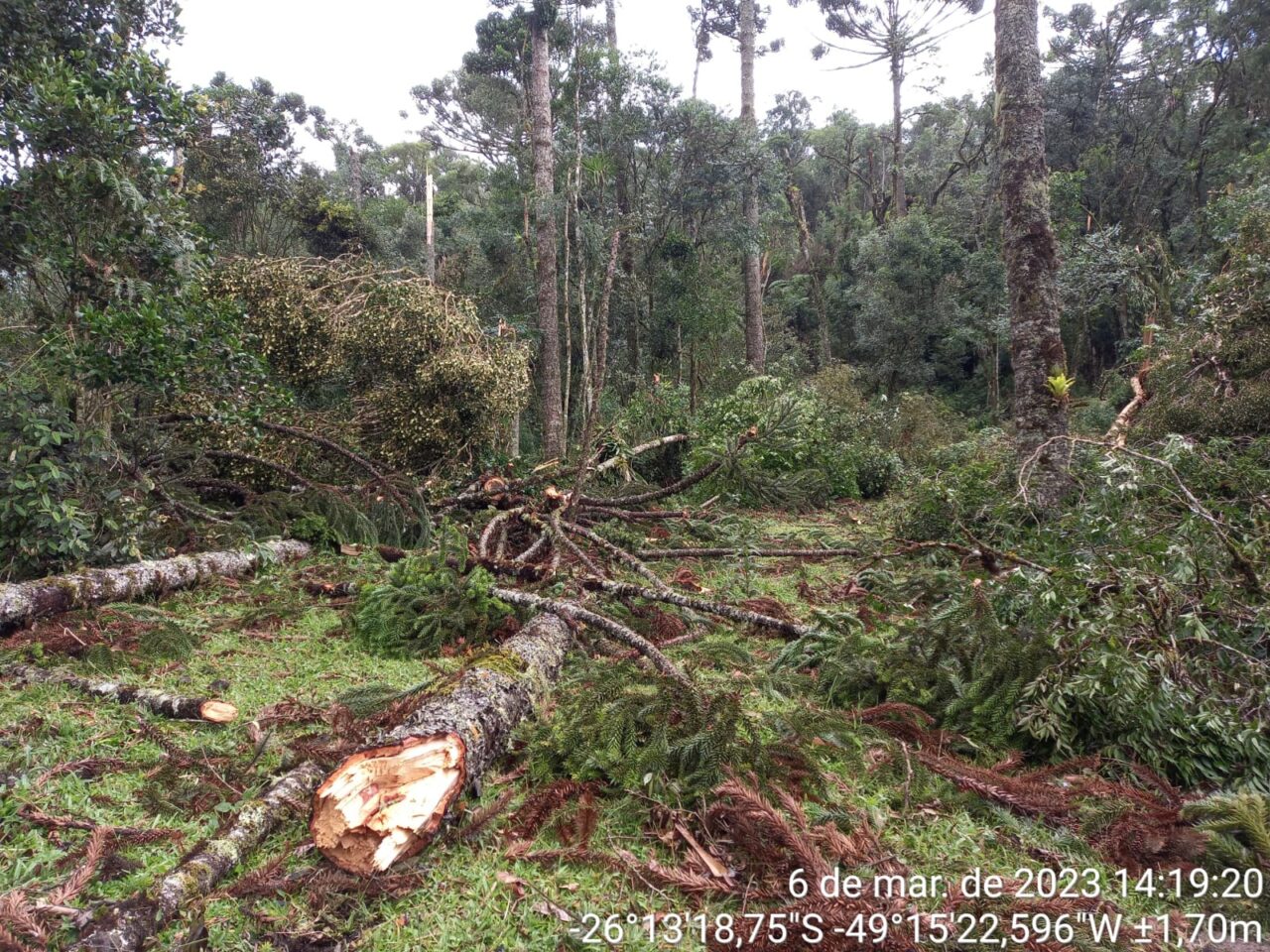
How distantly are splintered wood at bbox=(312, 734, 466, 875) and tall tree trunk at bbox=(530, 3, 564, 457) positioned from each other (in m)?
9.74

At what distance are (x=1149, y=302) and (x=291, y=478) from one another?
1454 cm

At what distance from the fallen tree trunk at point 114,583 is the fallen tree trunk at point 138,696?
755 millimetres

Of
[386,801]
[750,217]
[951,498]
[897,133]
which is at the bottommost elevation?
[386,801]

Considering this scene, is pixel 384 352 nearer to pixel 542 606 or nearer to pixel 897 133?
pixel 542 606

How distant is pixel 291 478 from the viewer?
7504 millimetres

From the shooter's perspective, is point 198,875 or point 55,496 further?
point 55,496

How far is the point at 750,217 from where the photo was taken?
14.9 m

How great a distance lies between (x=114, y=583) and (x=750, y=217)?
13.3 m

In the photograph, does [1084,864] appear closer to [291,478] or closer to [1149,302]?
[291,478]

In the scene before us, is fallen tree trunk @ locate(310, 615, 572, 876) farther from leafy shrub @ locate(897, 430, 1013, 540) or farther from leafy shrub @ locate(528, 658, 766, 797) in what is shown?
leafy shrub @ locate(897, 430, 1013, 540)

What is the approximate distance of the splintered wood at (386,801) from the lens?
209 cm

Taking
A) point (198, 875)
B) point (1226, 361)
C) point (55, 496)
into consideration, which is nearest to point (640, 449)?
point (55, 496)

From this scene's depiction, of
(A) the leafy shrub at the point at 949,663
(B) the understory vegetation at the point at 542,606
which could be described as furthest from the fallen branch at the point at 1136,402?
(A) the leafy shrub at the point at 949,663

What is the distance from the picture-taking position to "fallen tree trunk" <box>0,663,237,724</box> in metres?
3.16
